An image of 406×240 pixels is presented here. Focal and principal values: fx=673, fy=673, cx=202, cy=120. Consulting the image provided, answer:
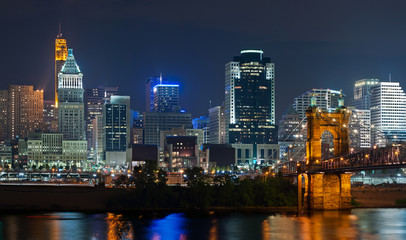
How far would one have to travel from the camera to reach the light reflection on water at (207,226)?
7206 cm

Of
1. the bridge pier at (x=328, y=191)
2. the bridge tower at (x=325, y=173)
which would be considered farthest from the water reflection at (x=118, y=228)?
the bridge tower at (x=325, y=173)

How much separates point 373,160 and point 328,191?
17.4m

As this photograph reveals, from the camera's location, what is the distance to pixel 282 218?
3406 inches

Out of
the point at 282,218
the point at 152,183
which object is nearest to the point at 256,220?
the point at 282,218

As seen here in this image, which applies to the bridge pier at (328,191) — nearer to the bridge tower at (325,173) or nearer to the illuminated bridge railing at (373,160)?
the bridge tower at (325,173)

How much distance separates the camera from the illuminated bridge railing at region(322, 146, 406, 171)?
69875mm

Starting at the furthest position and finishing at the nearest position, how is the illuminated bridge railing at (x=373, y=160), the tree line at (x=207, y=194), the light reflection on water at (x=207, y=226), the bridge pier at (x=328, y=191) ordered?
the tree line at (x=207, y=194)
the bridge pier at (x=328, y=191)
the light reflection on water at (x=207, y=226)
the illuminated bridge railing at (x=373, y=160)

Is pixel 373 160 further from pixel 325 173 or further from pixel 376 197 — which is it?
pixel 376 197

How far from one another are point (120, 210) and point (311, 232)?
34.4m

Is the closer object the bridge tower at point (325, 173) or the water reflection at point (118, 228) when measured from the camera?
the water reflection at point (118, 228)

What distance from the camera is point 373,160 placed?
249ft

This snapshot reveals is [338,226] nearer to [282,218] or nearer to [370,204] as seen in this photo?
[282,218]

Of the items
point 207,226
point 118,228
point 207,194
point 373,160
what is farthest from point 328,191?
point 118,228

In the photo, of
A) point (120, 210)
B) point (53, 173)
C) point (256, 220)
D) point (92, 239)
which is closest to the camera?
point (92, 239)
